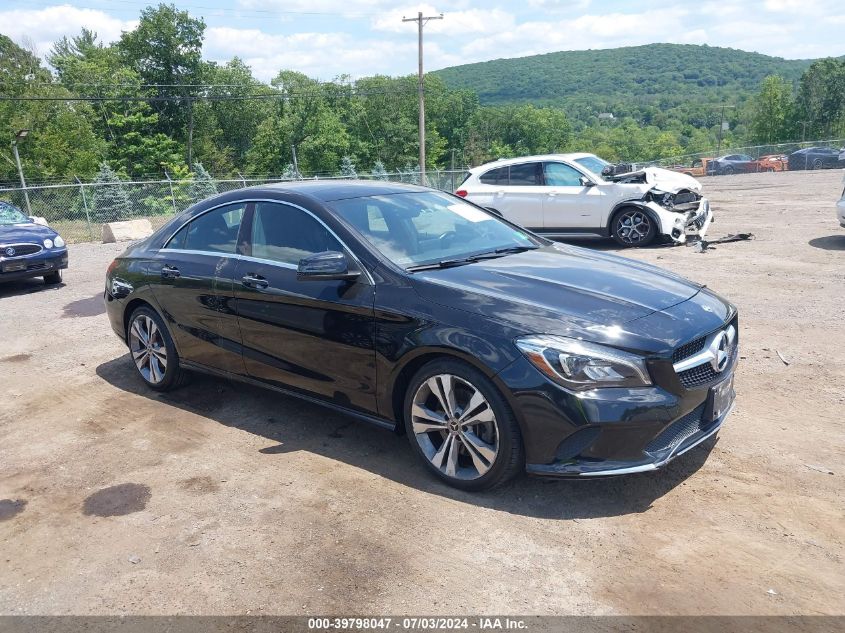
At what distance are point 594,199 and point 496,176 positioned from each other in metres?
1.96

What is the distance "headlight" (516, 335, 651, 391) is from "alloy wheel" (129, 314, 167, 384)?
349 cm

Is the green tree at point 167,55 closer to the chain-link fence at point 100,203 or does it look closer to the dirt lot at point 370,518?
the chain-link fence at point 100,203

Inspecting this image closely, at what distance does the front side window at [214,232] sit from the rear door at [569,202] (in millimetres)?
8537

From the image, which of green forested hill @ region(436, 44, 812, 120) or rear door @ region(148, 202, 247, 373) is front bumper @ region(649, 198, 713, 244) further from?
green forested hill @ region(436, 44, 812, 120)

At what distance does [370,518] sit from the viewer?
3.76 m

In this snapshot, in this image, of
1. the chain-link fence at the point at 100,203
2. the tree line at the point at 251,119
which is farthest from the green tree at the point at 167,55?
the chain-link fence at the point at 100,203

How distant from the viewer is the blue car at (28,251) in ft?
36.4

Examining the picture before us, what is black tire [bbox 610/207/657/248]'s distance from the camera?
1240 cm

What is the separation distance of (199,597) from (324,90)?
95.5 meters

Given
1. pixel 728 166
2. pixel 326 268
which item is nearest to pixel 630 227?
pixel 326 268

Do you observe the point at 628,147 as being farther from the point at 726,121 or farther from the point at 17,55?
the point at 17,55

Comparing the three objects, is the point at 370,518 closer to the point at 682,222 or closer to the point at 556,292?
the point at 556,292

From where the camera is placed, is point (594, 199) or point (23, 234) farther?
point (594, 199)

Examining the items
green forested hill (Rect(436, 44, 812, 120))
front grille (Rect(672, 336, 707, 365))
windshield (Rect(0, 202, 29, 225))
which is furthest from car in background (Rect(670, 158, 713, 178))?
green forested hill (Rect(436, 44, 812, 120))
